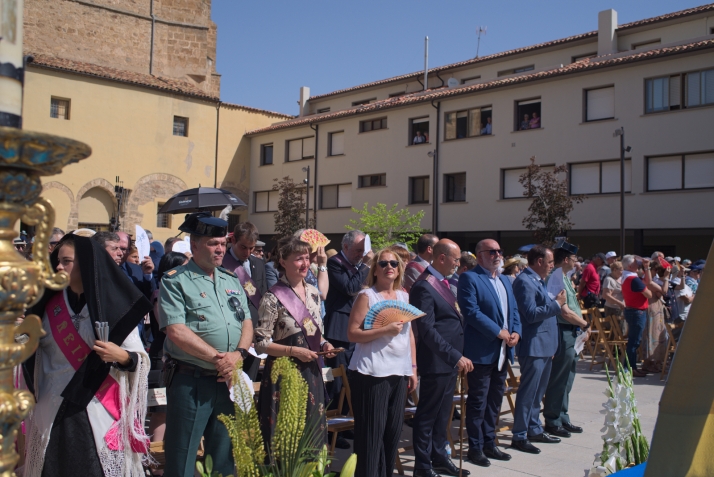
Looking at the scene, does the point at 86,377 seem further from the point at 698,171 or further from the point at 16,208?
the point at 698,171

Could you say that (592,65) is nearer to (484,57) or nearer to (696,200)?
(696,200)

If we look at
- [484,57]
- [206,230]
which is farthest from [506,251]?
[206,230]

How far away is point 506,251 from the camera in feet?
98.8

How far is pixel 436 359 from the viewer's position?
5.81m

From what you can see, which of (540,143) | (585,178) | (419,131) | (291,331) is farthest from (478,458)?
(419,131)

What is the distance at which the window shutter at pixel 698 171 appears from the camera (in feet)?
80.0

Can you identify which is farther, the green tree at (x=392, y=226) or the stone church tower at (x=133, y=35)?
the stone church tower at (x=133, y=35)

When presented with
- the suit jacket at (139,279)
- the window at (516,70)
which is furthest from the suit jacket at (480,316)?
the window at (516,70)

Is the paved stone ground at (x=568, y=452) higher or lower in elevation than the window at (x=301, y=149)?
lower

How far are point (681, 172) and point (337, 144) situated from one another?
17.7 m

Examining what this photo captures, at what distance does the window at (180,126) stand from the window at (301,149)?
5.89 metres

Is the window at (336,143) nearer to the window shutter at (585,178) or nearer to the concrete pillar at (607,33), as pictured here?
the window shutter at (585,178)

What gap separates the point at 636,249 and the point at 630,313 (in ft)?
51.7

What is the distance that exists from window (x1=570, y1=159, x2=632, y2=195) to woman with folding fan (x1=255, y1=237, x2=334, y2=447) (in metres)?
23.8
